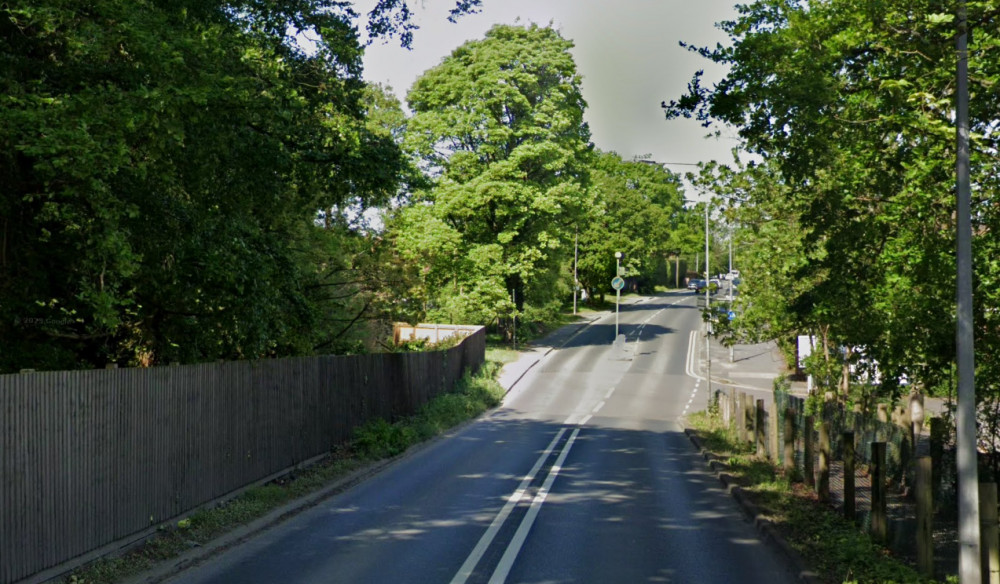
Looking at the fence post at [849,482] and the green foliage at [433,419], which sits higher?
the fence post at [849,482]

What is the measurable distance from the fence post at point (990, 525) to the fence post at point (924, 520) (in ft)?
2.03

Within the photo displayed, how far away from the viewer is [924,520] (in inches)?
353

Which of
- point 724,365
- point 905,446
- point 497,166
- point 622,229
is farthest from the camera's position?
point 622,229

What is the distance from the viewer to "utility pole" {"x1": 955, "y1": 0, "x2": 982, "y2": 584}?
25.8 feet

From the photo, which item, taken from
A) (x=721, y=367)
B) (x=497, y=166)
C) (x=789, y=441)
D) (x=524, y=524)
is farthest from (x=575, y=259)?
(x=524, y=524)

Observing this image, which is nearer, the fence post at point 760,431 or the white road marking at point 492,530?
the white road marking at point 492,530

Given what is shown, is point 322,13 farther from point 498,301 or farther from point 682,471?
point 498,301

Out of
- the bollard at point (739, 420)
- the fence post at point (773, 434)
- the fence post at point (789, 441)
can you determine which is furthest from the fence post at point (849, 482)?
the bollard at point (739, 420)

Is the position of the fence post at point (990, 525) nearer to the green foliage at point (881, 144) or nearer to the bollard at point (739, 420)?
the green foliage at point (881, 144)

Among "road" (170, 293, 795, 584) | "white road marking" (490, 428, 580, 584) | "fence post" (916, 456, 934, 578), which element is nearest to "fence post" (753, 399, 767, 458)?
"road" (170, 293, 795, 584)

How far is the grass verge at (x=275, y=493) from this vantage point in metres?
9.29

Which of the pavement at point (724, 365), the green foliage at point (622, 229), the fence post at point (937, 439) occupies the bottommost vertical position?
the pavement at point (724, 365)

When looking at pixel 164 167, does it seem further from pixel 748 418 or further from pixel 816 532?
pixel 748 418

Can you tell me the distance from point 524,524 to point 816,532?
11.9 feet
